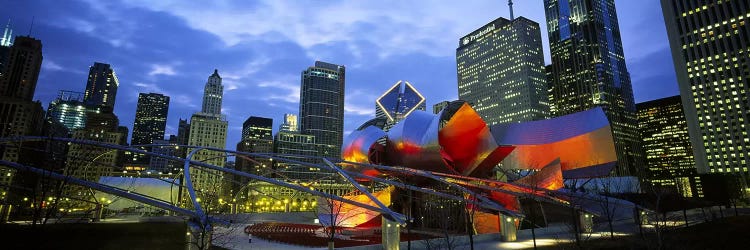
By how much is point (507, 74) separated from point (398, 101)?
77.1 m

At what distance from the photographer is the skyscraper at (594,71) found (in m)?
172

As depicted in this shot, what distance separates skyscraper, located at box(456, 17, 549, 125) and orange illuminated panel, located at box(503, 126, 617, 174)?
136200 mm

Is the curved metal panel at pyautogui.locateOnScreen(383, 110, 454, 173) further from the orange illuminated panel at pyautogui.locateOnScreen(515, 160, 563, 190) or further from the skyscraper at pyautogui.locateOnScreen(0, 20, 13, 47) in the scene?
the skyscraper at pyautogui.locateOnScreen(0, 20, 13, 47)

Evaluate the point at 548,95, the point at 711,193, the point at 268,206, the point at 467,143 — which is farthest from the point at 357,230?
the point at 548,95

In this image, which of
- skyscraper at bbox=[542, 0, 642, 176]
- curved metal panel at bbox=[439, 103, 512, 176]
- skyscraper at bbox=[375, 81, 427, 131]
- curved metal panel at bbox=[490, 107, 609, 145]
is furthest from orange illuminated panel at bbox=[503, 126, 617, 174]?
skyscraper at bbox=[542, 0, 642, 176]

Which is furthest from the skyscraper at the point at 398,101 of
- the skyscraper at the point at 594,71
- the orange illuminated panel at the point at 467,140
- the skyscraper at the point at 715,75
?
A: the skyscraper at the point at 594,71

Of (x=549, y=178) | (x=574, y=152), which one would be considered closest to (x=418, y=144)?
(x=549, y=178)

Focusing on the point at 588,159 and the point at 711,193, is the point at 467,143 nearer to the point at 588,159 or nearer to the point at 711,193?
the point at 588,159

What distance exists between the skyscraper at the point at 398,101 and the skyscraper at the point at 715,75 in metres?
72.2

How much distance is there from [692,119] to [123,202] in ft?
444

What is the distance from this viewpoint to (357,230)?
3638cm

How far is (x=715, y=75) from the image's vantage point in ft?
343

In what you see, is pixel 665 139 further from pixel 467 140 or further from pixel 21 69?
pixel 21 69

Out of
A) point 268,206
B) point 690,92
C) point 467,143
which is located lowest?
point 268,206
